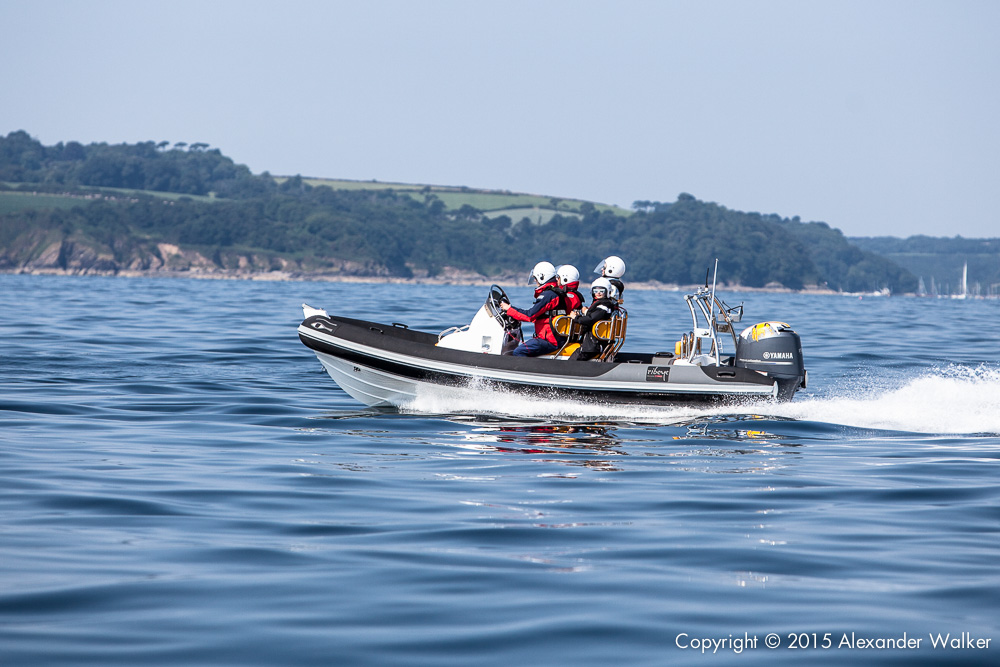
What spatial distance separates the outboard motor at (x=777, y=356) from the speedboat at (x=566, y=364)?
0.01 meters

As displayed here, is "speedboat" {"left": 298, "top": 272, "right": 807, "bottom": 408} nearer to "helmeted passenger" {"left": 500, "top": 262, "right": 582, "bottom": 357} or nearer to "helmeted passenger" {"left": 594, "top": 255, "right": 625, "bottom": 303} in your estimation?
"helmeted passenger" {"left": 500, "top": 262, "right": 582, "bottom": 357}

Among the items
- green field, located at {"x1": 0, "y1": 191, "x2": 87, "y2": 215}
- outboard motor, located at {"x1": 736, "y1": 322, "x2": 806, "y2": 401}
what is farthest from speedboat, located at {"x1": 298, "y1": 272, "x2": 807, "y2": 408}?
green field, located at {"x1": 0, "y1": 191, "x2": 87, "y2": 215}

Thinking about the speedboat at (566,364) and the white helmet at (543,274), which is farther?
the white helmet at (543,274)

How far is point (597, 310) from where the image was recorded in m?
11.6

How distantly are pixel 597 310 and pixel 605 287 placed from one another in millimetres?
262

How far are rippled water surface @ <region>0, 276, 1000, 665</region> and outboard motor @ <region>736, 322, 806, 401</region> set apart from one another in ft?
1.08

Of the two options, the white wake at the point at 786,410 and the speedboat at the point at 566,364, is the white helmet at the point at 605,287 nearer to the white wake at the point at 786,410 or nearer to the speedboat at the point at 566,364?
the speedboat at the point at 566,364

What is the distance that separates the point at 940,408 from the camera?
11.9 meters

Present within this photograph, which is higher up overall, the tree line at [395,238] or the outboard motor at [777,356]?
the tree line at [395,238]

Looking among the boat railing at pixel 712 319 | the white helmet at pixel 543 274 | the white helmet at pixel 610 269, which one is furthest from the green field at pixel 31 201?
the boat railing at pixel 712 319

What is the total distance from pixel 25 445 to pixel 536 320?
211 inches

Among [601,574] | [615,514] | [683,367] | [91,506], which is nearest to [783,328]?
[683,367]

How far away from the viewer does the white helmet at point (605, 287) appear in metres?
11.6

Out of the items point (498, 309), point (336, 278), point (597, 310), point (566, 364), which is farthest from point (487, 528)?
point (336, 278)
